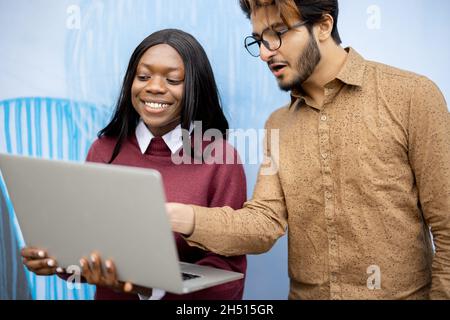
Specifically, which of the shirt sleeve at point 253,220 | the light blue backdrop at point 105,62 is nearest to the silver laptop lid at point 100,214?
the shirt sleeve at point 253,220

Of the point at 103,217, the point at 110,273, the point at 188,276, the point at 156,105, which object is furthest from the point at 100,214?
the point at 156,105

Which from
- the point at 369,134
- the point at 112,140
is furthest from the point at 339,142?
the point at 112,140

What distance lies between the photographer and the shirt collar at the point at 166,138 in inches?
75.0

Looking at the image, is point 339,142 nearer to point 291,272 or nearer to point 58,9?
point 291,272

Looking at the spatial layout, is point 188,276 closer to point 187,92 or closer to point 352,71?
point 187,92

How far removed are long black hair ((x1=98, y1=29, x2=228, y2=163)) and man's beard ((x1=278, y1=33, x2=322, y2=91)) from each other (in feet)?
1.08

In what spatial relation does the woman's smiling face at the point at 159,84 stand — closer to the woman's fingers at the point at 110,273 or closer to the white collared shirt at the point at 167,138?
the white collared shirt at the point at 167,138

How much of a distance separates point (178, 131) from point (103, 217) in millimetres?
625

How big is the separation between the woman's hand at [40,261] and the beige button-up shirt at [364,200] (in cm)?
38

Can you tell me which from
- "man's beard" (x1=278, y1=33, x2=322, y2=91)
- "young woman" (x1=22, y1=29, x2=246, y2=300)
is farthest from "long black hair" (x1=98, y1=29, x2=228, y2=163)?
"man's beard" (x1=278, y1=33, x2=322, y2=91)

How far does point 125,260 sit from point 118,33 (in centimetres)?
122

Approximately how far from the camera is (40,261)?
156 centimetres

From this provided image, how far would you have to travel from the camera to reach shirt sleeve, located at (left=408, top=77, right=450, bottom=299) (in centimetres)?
152
